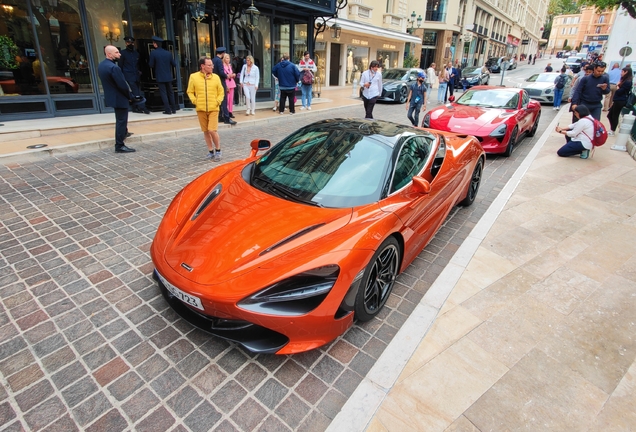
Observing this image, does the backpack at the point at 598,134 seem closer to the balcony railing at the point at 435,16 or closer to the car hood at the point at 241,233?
the car hood at the point at 241,233

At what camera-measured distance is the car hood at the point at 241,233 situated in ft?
7.38

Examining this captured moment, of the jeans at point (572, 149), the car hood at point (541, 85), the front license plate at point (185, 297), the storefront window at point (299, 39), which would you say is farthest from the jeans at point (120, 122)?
the car hood at point (541, 85)

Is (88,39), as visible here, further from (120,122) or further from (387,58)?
(387,58)

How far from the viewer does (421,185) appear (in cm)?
297

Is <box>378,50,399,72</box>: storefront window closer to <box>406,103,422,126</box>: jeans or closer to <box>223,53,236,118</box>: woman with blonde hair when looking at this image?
<box>406,103,422,126</box>: jeans

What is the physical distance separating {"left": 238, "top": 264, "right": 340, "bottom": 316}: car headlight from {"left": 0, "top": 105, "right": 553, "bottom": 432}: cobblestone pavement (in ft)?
1.69

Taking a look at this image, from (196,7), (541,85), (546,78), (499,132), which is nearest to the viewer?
(499,132)

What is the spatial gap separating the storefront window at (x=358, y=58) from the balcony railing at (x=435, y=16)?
1763 cm

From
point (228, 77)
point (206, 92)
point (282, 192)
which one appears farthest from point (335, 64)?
point (282, 192)

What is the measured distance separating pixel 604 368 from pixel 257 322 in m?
2.41

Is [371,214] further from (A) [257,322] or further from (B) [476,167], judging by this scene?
(B) [476,167]

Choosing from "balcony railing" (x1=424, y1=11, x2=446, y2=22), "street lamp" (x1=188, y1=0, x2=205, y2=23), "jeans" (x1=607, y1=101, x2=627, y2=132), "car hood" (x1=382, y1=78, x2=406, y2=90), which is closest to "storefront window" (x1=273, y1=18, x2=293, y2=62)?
"car hood" (x1=382, y1=78, x2=406, y2=90)

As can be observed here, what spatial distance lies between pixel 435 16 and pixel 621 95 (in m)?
34.6

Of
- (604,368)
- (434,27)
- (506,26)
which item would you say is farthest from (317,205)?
(506,26)
